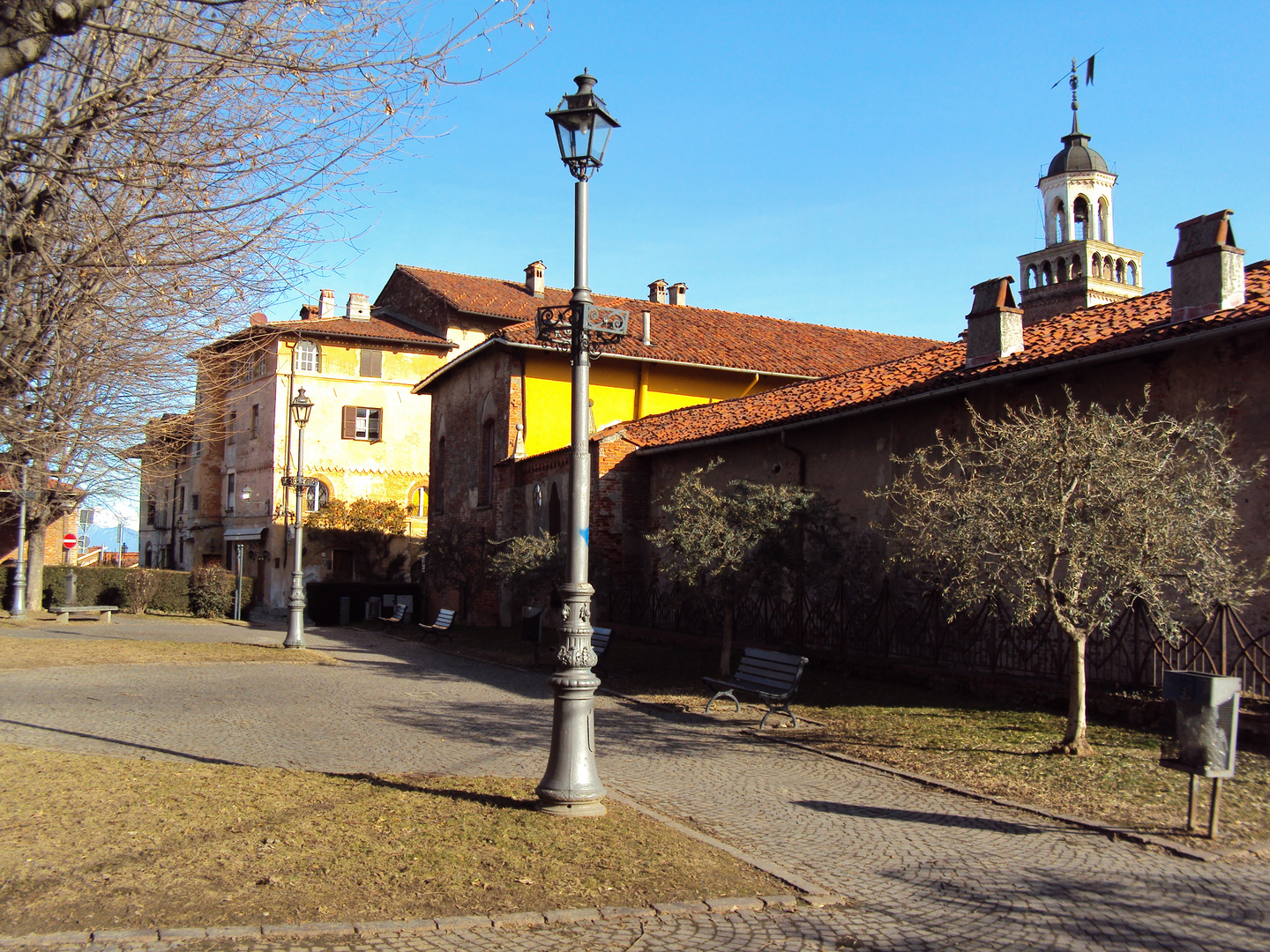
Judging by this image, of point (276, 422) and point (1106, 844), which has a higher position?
point (276, 422)

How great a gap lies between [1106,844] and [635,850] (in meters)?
3.13

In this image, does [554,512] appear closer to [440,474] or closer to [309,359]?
[440,474]

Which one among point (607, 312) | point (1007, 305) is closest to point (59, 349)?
point (607, 312)

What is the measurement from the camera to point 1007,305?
14.6 m

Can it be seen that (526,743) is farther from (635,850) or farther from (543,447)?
(543,447)

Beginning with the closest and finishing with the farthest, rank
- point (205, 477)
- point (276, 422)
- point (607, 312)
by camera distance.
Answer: point (607, 312) → point (276, 422) → point (205, 477)

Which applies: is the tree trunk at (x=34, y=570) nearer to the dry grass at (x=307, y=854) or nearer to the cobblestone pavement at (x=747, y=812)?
the cobblestone pavement at (x=747, y=812)

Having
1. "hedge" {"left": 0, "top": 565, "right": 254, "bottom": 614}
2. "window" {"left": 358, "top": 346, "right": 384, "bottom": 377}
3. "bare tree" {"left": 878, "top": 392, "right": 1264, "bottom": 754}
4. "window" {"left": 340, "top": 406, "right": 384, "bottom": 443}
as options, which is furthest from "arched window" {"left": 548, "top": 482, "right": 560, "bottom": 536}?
"window" {"left": 358, "top": 346, "right": 384, "bottom": 377}

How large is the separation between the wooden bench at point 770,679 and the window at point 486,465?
1800 cm

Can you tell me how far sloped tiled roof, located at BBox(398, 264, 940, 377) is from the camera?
2841cm

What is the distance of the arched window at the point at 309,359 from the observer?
130 ft

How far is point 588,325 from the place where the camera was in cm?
732

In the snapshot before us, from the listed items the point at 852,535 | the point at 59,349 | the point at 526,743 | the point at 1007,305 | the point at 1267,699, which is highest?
the point at 1007,305

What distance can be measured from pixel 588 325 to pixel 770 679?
5646 mm
